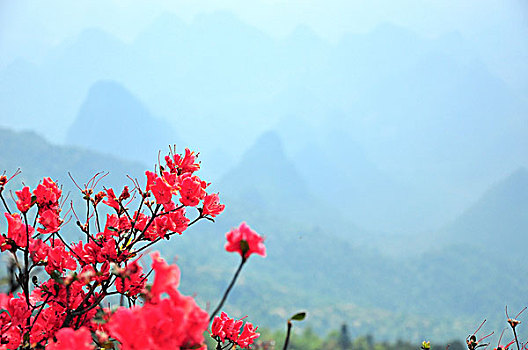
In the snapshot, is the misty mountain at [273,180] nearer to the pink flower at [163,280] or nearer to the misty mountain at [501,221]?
the misty mountain at [501,221]

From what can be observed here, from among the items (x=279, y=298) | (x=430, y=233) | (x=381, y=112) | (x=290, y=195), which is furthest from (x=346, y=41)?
(x=279, y=298)

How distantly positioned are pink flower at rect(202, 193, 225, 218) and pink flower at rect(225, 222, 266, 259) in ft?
1.23

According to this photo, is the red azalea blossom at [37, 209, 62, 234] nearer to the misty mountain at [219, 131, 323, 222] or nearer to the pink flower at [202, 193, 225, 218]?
the pink flower at [202, 193, 225, 218]

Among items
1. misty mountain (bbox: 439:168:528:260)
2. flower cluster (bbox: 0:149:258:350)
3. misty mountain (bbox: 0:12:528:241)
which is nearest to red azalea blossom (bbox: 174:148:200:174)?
flower cluster (bbox: 0:149:258:350)

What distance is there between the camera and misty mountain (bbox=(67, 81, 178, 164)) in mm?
85938

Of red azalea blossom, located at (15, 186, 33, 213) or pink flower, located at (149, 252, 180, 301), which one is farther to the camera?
red azalea blossom, located at (15, 186, 33, 213)

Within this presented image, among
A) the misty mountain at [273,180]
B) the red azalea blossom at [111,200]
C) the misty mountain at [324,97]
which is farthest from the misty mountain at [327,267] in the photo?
the red azalea blossom at [111,200]

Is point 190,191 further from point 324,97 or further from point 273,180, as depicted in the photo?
point 324,97

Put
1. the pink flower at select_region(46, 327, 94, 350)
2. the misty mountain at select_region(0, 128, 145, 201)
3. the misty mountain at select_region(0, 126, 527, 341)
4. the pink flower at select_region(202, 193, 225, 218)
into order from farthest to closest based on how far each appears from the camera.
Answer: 1. the misty mountain at select_region(0, 128, 145, 201)
2. the misty mountain at select_region(0, 126, 527, 341)
3. the pink flower at select_region(202, 193, 225, 218)
4. the pink flower at select_region(46, 327, 94, 350)

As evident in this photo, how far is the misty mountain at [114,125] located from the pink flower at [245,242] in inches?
3442

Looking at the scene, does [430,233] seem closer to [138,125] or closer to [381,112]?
[381,112]

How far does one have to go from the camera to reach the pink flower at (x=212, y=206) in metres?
0.92

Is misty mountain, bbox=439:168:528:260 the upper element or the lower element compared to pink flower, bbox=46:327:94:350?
upper

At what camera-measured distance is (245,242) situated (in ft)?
1.75
